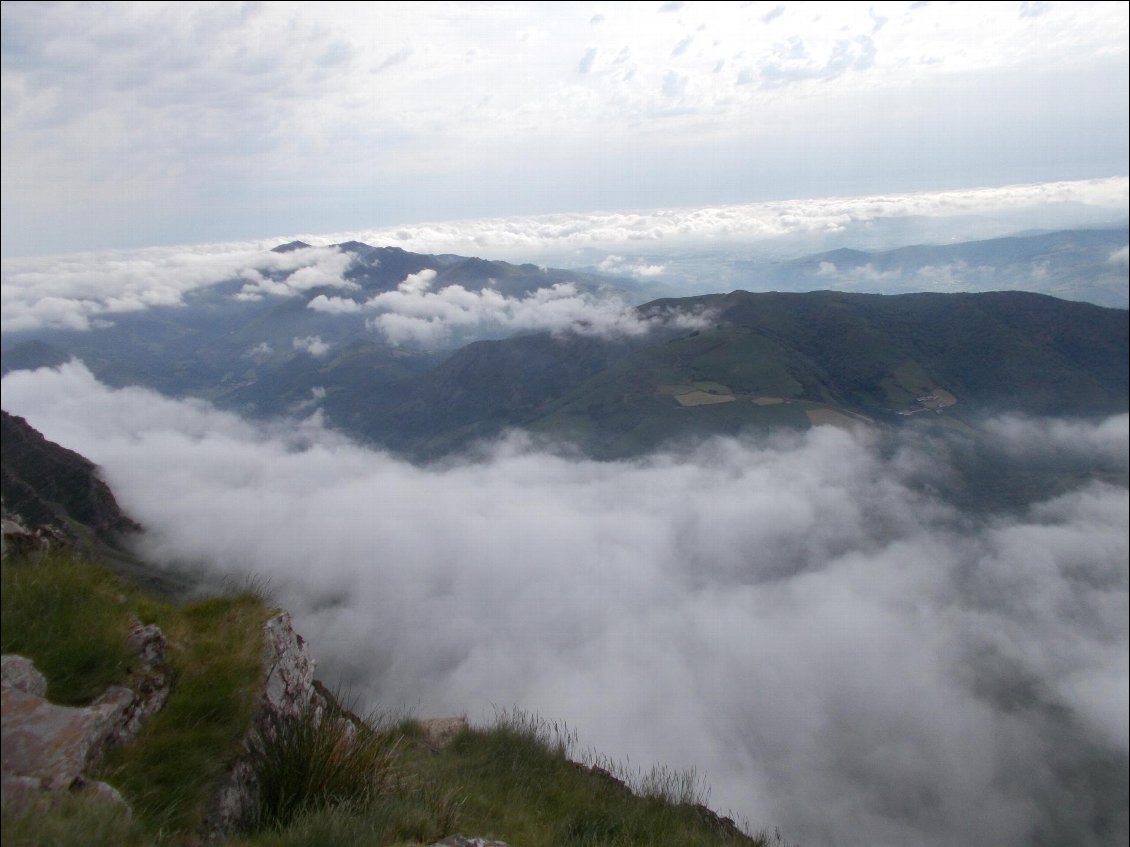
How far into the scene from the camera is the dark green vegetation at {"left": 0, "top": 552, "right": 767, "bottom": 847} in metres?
5.51

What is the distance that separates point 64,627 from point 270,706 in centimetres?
234

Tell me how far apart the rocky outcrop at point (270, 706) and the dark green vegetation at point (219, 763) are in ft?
0.40

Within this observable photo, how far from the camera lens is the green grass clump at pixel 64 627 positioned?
5648 mm

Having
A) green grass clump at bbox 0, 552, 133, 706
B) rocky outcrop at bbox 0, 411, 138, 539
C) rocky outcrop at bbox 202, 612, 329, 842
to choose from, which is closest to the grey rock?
green grass clump at bbox 0, 552, 133, 706

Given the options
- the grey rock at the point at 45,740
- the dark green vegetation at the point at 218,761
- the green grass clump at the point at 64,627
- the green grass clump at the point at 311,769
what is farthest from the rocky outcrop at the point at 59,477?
the grey rock at the point at 45,740

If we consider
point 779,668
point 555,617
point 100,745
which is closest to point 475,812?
point 100,745

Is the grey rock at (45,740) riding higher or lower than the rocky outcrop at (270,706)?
higher

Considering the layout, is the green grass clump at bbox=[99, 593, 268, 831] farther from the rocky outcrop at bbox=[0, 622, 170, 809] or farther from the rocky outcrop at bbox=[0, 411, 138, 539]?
the rocky outcrop at bbox=[0, 411, 138, 539]

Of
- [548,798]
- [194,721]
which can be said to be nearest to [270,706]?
[194,721]

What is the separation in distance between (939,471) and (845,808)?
149 m

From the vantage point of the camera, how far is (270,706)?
23.8 feet

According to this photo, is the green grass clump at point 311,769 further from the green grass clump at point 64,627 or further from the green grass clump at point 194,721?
the green grass clump at point 64,627

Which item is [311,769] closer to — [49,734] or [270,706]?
[270,706]

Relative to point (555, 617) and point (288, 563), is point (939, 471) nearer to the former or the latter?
point (555, 617)
